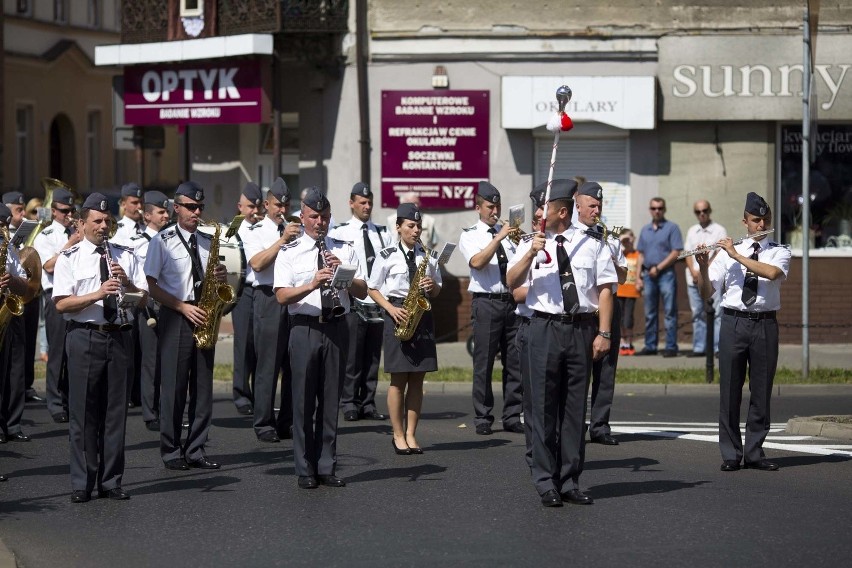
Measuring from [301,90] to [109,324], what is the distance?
41.9 feet

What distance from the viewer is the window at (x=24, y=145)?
4150cm

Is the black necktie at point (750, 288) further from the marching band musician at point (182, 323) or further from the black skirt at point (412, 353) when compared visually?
the marching band musician at point (182, 323)

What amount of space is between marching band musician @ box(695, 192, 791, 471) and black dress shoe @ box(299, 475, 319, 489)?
311 centimetres

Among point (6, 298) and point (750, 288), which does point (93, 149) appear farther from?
point (750, 288)

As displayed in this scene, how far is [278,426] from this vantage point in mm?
13820

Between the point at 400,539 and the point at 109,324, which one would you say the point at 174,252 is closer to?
the point at 109,324

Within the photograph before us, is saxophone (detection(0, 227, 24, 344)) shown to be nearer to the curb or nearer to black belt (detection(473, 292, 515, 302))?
black belt (detection(473, 292, 515, 302))

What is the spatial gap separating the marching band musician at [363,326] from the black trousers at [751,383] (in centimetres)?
382

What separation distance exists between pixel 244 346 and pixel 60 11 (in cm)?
3091

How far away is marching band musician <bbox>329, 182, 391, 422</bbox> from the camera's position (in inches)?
576

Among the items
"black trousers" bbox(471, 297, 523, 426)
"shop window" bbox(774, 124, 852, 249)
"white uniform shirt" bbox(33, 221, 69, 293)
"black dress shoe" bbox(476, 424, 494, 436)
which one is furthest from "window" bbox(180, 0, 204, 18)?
"black dress shoe" bbox(476, 424, 494, 436)

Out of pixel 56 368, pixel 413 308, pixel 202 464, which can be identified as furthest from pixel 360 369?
pixel 202 464

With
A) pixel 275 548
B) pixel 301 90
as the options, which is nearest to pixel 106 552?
pixel 275 548

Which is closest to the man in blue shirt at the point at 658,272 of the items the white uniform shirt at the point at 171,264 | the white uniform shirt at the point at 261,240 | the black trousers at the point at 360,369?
Result: the black trousers at the point at 360,369
